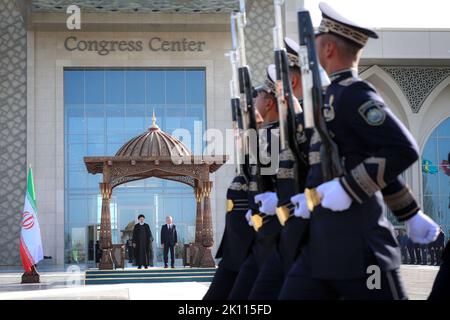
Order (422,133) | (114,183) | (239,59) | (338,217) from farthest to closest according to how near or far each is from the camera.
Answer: (422,133), (114,183), (239,59), (338,217)

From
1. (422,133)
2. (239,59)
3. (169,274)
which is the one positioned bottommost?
(169,274)

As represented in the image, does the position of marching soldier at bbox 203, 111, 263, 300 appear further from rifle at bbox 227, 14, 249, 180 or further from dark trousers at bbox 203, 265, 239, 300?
rifle at bbox 227, 14, 249, 180

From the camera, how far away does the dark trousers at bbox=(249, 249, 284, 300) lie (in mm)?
3748

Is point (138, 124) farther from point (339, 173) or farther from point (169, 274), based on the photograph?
point (339, 173)

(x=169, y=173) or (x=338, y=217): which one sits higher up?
(x=169, y=173)

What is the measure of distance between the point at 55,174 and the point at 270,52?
770 cm

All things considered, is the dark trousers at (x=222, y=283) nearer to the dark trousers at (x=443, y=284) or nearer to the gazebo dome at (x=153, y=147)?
the dark trousers at (x=443, y=284)

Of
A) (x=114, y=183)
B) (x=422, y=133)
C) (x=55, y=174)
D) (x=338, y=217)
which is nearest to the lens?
(x=338, y=217)

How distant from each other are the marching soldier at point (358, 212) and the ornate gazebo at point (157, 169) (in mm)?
15321

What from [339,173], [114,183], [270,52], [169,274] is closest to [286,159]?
[339,173]

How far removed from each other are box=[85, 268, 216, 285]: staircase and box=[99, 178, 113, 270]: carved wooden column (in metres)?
0.67

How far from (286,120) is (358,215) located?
3.60 ft

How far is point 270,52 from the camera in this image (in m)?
26.4

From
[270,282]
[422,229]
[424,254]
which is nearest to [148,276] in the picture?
[424,254]
